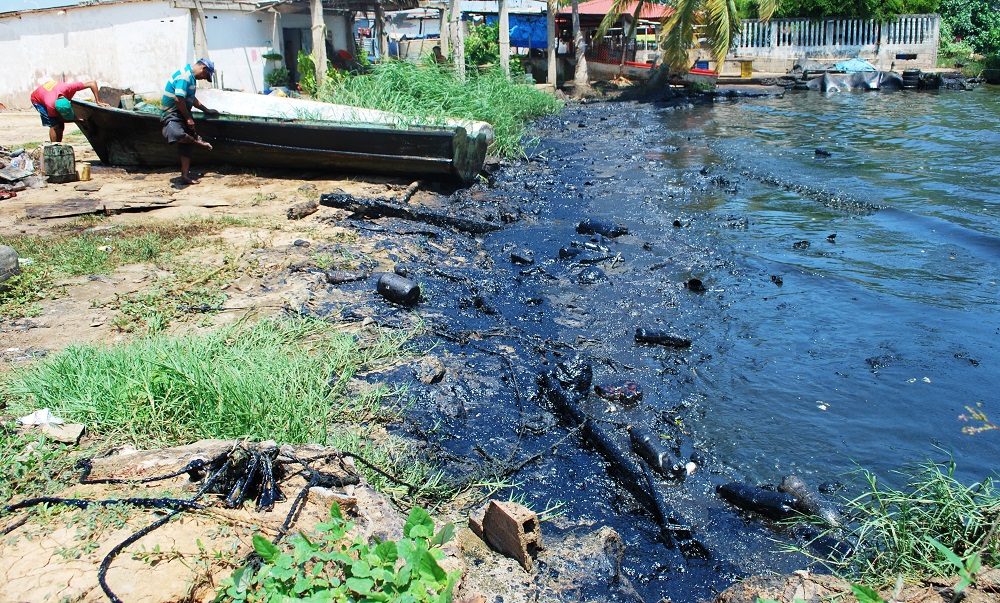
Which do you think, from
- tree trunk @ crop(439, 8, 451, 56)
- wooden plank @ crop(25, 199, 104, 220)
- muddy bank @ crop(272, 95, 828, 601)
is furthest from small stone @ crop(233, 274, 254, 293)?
tree trunk @ crop(439, 8, 451, 56)

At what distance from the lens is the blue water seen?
16.4ft

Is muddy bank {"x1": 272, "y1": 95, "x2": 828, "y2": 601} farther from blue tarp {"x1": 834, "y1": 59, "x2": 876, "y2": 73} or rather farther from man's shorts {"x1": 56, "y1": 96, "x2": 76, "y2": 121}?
blue tarp {"x1": 834, "y1": 59, "x2": 876, "y2": 73}

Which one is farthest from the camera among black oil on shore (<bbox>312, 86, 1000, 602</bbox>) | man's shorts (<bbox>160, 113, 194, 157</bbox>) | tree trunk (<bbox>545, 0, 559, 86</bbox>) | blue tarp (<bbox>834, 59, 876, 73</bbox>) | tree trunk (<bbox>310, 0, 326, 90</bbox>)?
blue tarp (<bbox>834, 59, 876, 73</bbox>)

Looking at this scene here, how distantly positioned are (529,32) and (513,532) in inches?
1012

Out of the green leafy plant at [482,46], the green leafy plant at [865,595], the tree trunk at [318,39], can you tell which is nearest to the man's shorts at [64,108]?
the tree trunk at [318,39]

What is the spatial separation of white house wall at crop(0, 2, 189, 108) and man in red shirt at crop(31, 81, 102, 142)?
5.38 meters

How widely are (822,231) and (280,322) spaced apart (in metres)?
7.70

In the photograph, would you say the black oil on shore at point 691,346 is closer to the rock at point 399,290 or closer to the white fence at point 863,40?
the rock at point 399,290

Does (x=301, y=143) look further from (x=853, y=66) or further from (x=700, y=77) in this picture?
(x=853, y=66)

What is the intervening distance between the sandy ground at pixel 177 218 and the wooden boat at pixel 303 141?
0.81 ft

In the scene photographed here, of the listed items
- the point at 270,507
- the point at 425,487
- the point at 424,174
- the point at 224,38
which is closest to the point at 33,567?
the point at 270,507

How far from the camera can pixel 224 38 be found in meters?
16.2

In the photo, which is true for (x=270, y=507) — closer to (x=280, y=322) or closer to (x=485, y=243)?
(x=280, y=322)

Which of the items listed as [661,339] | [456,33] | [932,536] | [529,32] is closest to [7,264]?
[661,339]
